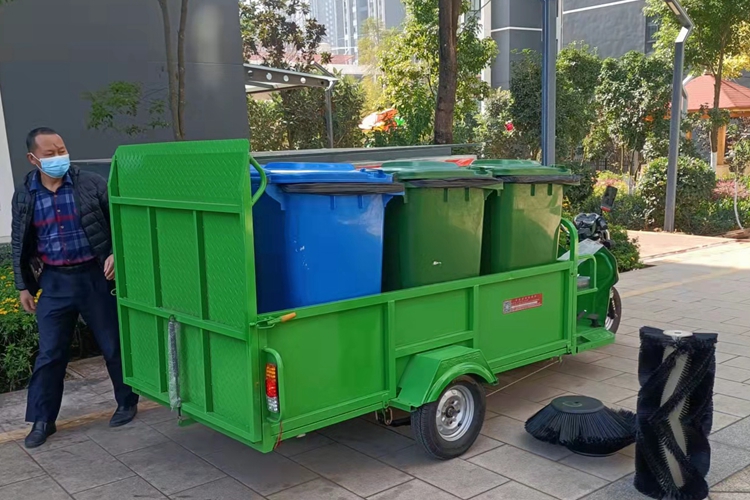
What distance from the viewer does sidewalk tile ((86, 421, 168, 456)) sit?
436cm

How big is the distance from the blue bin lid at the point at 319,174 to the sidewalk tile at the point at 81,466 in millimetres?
1886

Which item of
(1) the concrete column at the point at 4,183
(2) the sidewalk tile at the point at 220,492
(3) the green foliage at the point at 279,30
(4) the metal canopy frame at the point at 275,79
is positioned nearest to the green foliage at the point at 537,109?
(4) the metal canopy frame at the point at 275,79

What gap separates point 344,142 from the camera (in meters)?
21.1

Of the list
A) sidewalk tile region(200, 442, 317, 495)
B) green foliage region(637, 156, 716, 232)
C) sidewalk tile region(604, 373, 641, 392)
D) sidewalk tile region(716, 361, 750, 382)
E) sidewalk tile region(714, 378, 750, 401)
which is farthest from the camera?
green foliage region(637, 156, 716, 232)

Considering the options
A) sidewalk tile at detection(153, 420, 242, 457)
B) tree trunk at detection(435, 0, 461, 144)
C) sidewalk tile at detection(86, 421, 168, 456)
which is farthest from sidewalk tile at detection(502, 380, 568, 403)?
tree trunk at detection(435, 0, 461, 144)

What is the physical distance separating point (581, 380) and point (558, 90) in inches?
483

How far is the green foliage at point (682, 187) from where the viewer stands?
13156mm

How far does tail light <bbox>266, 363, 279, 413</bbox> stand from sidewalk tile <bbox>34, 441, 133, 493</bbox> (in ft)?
3.88

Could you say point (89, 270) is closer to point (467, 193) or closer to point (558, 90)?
point (467, 193)

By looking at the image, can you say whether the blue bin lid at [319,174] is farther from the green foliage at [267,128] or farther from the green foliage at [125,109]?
the green foliage at [267,128]

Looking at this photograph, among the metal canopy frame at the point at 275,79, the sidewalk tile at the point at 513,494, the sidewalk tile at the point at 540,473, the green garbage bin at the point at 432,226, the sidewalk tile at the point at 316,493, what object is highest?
the metal canopy frame at the point at 275,79

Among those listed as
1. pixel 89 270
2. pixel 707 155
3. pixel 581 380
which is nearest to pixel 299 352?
pixel 89 270

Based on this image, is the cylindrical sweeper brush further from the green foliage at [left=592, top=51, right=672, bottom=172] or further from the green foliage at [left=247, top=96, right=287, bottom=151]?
the green foliage at [left=247, top=96, right=287, bottom=151]

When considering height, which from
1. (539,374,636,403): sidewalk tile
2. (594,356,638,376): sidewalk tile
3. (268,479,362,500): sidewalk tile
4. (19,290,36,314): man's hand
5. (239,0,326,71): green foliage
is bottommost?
(594,356,638,376): sidewalk tile
